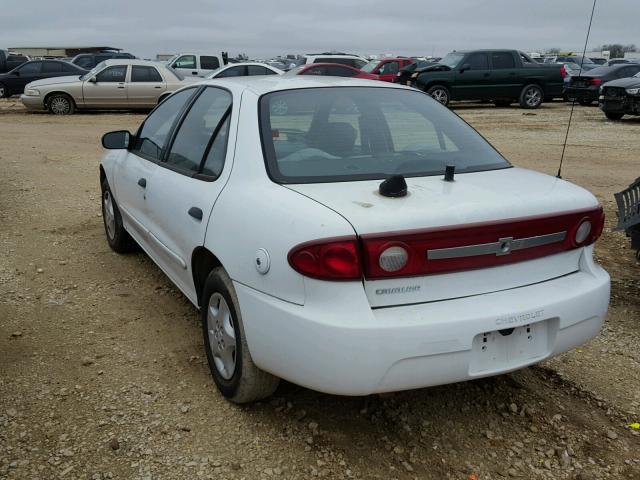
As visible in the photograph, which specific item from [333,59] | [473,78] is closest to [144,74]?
[333,59]

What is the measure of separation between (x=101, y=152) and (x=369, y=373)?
1021 cm

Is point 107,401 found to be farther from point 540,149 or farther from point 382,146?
point 540,149

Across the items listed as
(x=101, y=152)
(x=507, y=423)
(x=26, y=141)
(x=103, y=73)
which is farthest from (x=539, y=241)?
(x=103, y=73)

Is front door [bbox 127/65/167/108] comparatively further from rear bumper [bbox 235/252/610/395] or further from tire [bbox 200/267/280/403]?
rear bumper [bbox 235/252/610/395]

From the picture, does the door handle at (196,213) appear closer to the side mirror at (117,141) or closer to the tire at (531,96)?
the side mirror at (117,141)

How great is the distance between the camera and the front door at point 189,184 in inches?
125

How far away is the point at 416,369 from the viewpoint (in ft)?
7.98

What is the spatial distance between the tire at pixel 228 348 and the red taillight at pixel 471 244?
740mm

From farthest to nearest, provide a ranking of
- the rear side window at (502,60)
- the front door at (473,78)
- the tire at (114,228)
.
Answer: the rear side window at (502,60)
the front door at (473,78)
the tire at (114,228)

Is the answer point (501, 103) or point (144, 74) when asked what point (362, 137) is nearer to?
point (144, 74)

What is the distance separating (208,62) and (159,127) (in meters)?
19.1

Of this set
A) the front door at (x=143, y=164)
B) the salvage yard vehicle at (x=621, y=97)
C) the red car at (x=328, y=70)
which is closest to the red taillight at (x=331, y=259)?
the front door at (x=143, y=164)

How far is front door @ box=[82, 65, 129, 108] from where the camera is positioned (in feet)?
56.7

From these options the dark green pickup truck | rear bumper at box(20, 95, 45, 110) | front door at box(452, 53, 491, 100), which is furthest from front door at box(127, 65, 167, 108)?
front door at box(452, 53, 491, 100)
